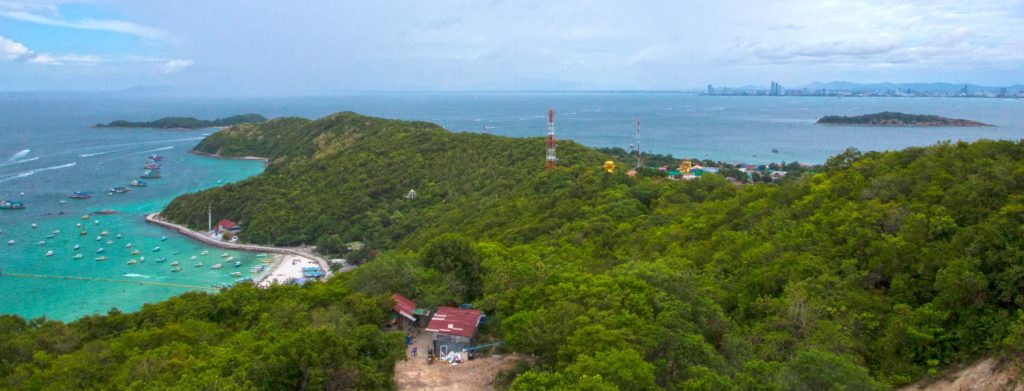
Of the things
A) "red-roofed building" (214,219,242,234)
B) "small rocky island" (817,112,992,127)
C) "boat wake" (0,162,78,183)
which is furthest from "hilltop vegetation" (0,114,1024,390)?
"small rocky island" (817,112,992,127)

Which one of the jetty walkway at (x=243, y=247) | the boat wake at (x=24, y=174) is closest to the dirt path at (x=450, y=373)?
the jetty walkway at (x=243, y=247)

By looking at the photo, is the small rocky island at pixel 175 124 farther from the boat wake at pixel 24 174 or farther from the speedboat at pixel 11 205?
the speedboat at pixel 11 205

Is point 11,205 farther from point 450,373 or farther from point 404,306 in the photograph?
point 450,373

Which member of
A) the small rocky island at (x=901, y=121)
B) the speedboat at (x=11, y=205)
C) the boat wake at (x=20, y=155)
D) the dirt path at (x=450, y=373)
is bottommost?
the speedboat at (x=11, y=205)

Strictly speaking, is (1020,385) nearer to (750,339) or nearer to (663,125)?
(750,339)

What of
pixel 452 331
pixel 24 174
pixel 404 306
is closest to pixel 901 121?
pixel 404 306
